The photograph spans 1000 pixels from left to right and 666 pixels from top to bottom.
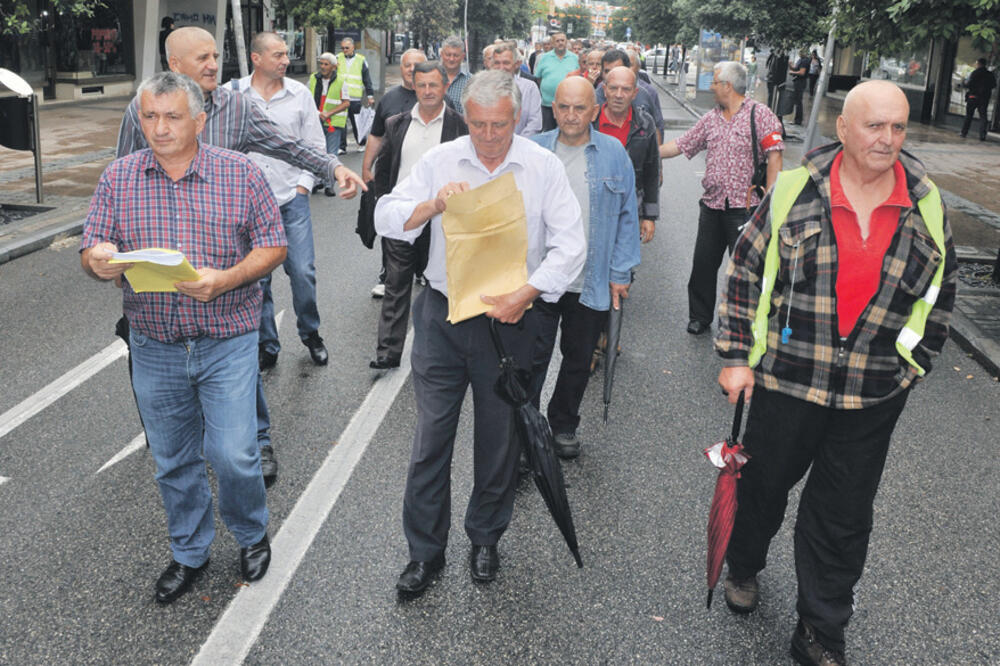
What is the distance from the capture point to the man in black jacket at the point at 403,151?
6.22 meters

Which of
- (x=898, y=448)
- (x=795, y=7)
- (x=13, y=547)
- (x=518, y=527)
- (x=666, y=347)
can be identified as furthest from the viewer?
(x=795, y=7)

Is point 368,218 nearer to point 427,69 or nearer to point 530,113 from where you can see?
point 427,69

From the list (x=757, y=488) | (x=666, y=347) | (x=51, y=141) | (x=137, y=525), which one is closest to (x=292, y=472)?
(x=137, y=525)

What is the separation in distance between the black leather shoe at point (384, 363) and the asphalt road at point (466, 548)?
118mm

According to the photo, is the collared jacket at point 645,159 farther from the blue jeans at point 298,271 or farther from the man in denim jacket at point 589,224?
the blue jeans at point 298,271

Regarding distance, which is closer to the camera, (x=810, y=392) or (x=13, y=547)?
(x=810, y=392)

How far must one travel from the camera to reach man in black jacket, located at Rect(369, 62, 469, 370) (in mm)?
6219

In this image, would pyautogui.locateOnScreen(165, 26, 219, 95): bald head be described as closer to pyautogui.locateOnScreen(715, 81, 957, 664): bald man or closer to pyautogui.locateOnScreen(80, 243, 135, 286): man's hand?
pyautogui.locateOnScreen(80, 243, 135, 286): man's hand

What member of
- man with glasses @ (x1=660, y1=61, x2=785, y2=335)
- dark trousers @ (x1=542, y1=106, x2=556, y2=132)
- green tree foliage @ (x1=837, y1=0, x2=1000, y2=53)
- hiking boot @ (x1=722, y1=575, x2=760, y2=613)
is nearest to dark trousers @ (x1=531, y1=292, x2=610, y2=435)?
hiking boot @ (x1=722, y1=575, x2=760, y2=613)

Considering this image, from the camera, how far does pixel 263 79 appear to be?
6.02 meters

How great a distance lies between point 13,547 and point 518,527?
7.04 ft

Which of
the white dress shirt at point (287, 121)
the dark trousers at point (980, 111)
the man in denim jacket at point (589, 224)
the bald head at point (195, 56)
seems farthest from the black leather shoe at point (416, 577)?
the dark trousers at point (980, 111)

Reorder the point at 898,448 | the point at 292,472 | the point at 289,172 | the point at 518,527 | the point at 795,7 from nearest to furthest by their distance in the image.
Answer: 1. the point at 518,527
2. the point at 292,472
3. the point at 898,448
4. the point at 289,172
5. the point at 795,7

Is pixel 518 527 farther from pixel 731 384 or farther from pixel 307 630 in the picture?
pixel 731 384
